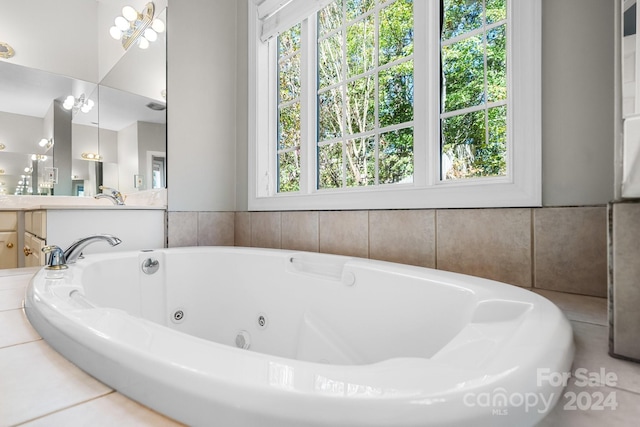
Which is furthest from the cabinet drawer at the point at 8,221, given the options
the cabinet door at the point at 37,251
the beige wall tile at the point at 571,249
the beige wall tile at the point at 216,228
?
the beige wall tile at the point at 571,249

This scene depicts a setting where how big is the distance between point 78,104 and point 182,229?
1.33 meters

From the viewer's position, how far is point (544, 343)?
40 cm

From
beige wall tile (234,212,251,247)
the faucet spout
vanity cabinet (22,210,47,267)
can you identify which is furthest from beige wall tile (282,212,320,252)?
vanity cabinet (22,210,47,267)

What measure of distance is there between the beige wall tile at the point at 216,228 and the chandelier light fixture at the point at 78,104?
49.7 inches

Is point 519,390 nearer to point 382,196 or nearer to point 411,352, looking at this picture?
point 411,352

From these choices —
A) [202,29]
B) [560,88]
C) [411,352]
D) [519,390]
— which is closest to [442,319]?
[411,352]

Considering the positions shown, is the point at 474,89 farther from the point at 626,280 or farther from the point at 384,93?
the point at 626,280

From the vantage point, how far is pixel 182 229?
1881mm

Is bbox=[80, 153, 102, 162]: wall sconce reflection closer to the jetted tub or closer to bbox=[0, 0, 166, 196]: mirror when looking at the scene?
bbox=[0, 0, 166, 196]: mirror

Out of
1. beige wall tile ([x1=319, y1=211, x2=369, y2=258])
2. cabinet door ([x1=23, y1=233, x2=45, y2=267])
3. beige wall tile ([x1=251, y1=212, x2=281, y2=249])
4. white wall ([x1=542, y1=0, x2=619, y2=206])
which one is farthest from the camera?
beige wall tile ([x1=251, y1=212, x2=281, y2=249])

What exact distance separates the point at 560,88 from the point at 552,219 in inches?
15.6

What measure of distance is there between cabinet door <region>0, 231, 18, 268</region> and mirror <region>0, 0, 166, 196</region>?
1.16 feet

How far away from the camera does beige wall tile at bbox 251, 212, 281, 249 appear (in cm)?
183

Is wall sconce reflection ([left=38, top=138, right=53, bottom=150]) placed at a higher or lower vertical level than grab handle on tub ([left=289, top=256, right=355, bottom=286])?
higher
